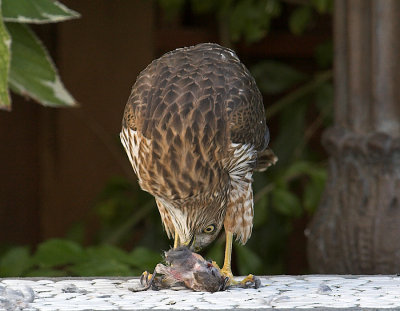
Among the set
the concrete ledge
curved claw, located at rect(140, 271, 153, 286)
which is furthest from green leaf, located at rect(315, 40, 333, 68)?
curved claw, located at rect(140, 271, 153, 286)

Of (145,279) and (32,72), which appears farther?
(32,72)

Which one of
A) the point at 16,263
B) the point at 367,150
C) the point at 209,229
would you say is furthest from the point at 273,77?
the point at 209,229

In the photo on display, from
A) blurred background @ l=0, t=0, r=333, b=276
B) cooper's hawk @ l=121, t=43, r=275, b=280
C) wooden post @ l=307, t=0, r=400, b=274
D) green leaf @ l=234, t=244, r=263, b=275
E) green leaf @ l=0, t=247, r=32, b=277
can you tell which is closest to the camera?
cooper's hawk @ l=121, t=43, r=275, b=280

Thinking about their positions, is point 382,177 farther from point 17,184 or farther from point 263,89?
point 17,184

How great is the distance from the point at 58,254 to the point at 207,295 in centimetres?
103

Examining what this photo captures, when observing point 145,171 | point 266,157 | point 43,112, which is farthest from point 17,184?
point 145,171

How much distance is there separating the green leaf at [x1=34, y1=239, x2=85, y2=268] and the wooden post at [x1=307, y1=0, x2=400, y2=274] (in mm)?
897

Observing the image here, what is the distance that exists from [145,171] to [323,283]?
0.61 meters

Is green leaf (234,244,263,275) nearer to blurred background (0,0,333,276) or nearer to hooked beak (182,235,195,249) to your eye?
blurred background (0,0,333,276)

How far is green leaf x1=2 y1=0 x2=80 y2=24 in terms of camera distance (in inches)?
110

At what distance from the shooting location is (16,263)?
341 centimetres

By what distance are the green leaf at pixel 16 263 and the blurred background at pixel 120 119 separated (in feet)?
1.78

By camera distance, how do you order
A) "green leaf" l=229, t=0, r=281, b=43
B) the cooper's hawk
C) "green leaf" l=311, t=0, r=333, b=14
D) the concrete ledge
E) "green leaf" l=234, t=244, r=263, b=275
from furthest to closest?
"green leaf" l=229, t=0, r=281, b=43, "green leaf" l=311, t=0, r=333, b=14, "green leaf" l=234, t=244, r=263, b=275, the cooper's hawk, the concrete ledge

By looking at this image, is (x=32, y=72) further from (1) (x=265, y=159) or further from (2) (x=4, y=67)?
(1) (x=265, y=159)
